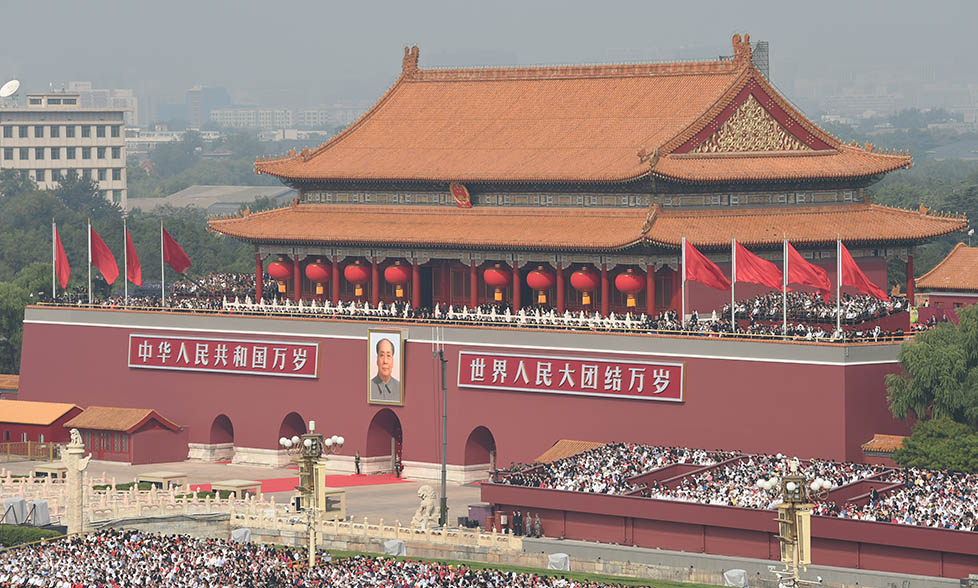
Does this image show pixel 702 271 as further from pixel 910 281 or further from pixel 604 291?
pixel 910 281

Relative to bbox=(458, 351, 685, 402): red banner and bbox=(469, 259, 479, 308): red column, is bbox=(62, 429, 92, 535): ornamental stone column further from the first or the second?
bbox=(469, 259, 479, 308): red column

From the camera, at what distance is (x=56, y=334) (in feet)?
300

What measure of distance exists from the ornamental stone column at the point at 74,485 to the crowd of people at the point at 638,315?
16.6m

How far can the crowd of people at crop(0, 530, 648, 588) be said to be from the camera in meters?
57.0

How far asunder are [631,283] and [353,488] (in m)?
11.7

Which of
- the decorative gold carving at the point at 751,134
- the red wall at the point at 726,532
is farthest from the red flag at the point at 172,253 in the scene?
the red wall at the point at 726,532

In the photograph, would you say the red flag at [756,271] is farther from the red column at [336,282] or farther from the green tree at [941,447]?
the red column at [336,282]

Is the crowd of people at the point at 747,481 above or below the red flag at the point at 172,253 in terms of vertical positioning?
below

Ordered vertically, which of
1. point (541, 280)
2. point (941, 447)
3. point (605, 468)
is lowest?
point (605, 468)

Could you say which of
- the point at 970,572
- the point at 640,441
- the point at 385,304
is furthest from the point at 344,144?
the point at 970,572

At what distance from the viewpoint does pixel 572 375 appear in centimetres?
7738

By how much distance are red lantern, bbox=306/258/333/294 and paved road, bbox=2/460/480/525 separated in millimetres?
8018

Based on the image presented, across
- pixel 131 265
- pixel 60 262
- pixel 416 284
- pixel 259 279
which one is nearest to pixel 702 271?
pixel 416 284

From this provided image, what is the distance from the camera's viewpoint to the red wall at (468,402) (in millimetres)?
72062
